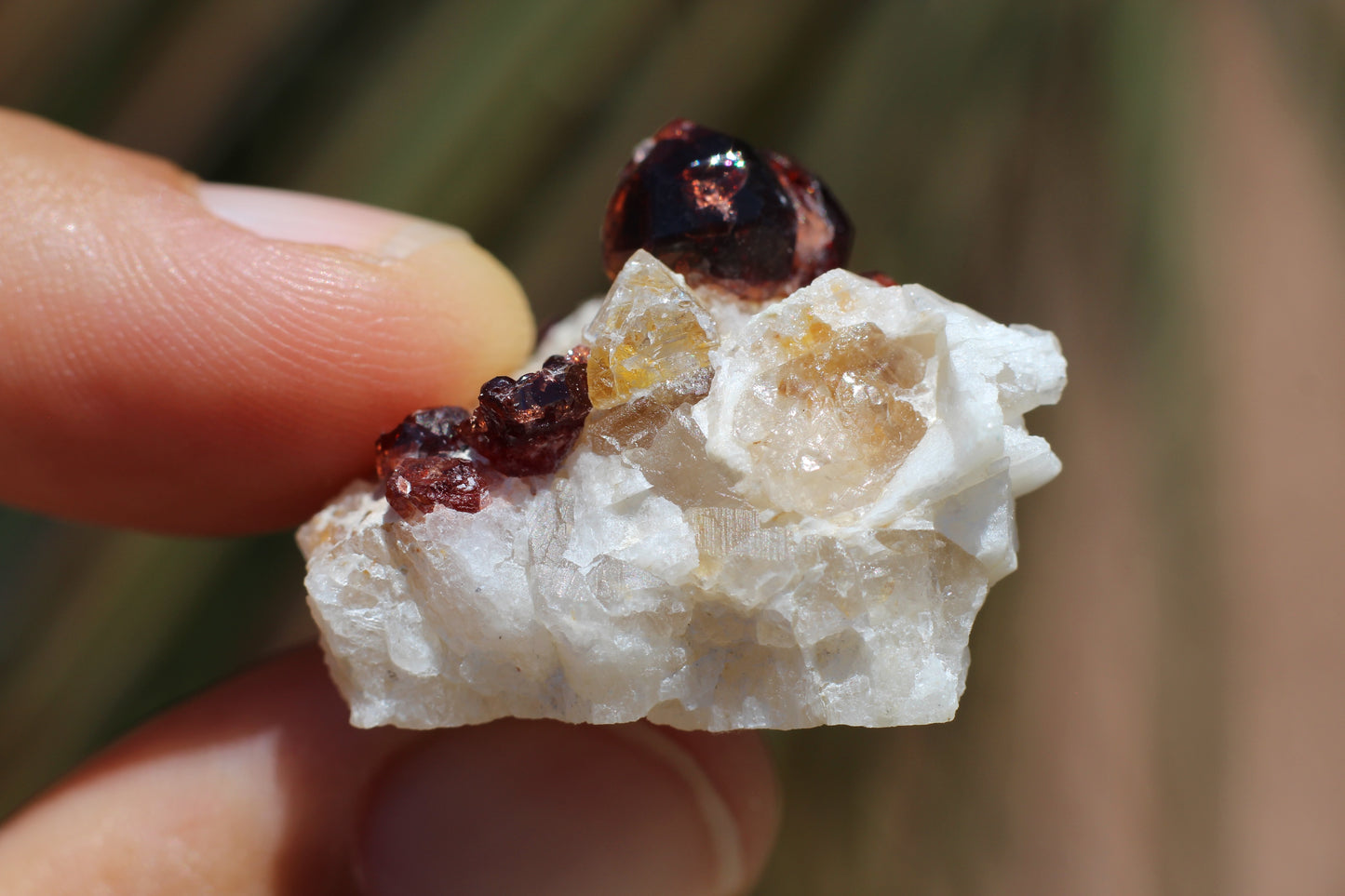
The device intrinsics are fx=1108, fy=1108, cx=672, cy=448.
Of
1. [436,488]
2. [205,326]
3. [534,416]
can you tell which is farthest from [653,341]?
[205,326]

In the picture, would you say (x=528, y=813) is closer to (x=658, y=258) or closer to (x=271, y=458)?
(x=271, y=458)

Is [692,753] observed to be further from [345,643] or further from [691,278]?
[691,278]

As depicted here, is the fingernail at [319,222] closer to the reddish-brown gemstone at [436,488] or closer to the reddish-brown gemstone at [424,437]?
the reddish-brown gemstone at [424,437]

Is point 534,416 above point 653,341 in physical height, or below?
below

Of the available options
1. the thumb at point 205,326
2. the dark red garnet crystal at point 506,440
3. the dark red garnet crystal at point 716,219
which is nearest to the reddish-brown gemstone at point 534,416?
the dark red garnet crystal at point 506,440

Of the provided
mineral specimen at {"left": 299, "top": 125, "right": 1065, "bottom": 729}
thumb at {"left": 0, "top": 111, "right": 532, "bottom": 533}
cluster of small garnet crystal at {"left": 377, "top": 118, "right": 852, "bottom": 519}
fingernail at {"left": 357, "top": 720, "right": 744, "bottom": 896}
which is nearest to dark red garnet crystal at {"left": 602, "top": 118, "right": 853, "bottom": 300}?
cluster of small garnet crystal at {"left": 377, "top": 118, "right": 852, "bottom": 519}

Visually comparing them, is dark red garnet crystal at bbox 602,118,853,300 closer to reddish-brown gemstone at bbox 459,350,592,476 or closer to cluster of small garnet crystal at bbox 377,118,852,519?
cluster of small garnet crystal at bbox 377,118,852,519
